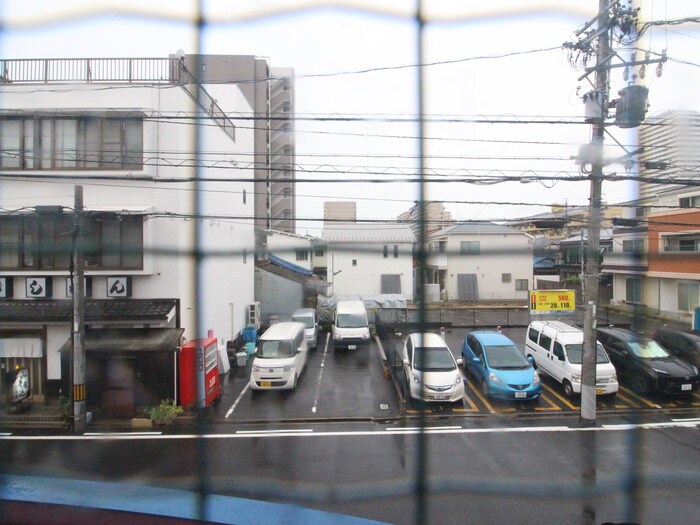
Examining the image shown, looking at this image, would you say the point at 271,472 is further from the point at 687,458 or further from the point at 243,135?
the point at 687,458

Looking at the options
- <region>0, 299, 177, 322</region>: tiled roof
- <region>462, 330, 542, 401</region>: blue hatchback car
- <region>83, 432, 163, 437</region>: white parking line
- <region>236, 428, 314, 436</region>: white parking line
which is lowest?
<region>83, 432, 163, 437</region>: white parking line

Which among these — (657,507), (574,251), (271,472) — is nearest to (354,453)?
(271,472)

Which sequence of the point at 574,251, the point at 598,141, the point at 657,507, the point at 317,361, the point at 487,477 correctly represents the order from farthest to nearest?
the point at 317,361 < the point at 487,477 < the point at 657,507 < the point at 598,141 < the point at 574,251

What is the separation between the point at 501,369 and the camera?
190 inches

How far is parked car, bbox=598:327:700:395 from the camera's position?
4.34m

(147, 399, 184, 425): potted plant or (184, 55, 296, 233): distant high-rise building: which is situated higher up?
(184, 55, 296, 233): distant high-rise building

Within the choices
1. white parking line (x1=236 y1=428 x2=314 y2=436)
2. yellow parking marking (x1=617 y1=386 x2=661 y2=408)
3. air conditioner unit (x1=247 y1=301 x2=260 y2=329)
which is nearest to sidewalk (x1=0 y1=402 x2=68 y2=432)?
white parking line (x1=236 y1=428 x2=314 y2=436)

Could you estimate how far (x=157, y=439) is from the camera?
12.9 ft

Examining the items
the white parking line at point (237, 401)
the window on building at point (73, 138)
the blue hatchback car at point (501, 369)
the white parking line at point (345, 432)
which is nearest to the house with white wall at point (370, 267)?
the window on building at point (73, 138)

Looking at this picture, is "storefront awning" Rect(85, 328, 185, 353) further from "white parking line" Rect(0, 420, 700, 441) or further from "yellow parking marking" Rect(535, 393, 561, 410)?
"yellow parking marking" Rect(535, 393, 561, 410)

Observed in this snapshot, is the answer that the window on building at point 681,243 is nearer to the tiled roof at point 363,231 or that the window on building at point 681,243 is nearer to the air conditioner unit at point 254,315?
the tiled roof at point 363,231

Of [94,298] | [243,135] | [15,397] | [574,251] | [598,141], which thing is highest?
[243,135]

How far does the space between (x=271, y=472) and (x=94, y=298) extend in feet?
8.02

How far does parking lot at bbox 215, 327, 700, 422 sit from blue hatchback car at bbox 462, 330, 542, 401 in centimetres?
11
